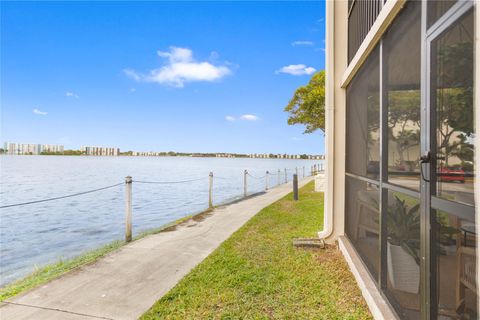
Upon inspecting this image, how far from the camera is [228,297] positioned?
10.7 feet

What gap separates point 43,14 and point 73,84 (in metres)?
34.8

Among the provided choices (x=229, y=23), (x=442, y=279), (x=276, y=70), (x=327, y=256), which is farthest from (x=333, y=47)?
(x=276, y=70)

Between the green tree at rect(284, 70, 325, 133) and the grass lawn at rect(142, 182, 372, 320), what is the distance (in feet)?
30.8

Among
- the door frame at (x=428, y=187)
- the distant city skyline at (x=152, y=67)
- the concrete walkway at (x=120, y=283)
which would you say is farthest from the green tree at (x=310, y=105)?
the door frame at (x=428, y=187)

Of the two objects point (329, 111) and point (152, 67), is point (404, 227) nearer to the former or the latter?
point (329, 111)

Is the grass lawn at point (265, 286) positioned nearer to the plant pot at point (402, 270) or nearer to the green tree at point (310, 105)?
the plant pot at point (402, 270)

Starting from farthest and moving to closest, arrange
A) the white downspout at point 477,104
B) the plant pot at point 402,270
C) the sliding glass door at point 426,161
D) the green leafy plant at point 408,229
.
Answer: the plant pot at point 402,270 → the green leafy plant at point 408,229 → the sliding glass door at point 426,161 → the white downspout at point 477,104

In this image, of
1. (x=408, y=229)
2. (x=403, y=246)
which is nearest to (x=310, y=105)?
(x=403, y=246)

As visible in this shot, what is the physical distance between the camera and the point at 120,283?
3.66 metres

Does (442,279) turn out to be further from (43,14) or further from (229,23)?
(43,14)

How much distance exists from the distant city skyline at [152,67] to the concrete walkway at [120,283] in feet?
22.4

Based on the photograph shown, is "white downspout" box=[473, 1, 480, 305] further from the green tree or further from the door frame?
the green tree

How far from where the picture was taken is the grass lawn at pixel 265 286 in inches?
116

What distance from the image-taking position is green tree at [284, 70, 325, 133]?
44.4 ft
